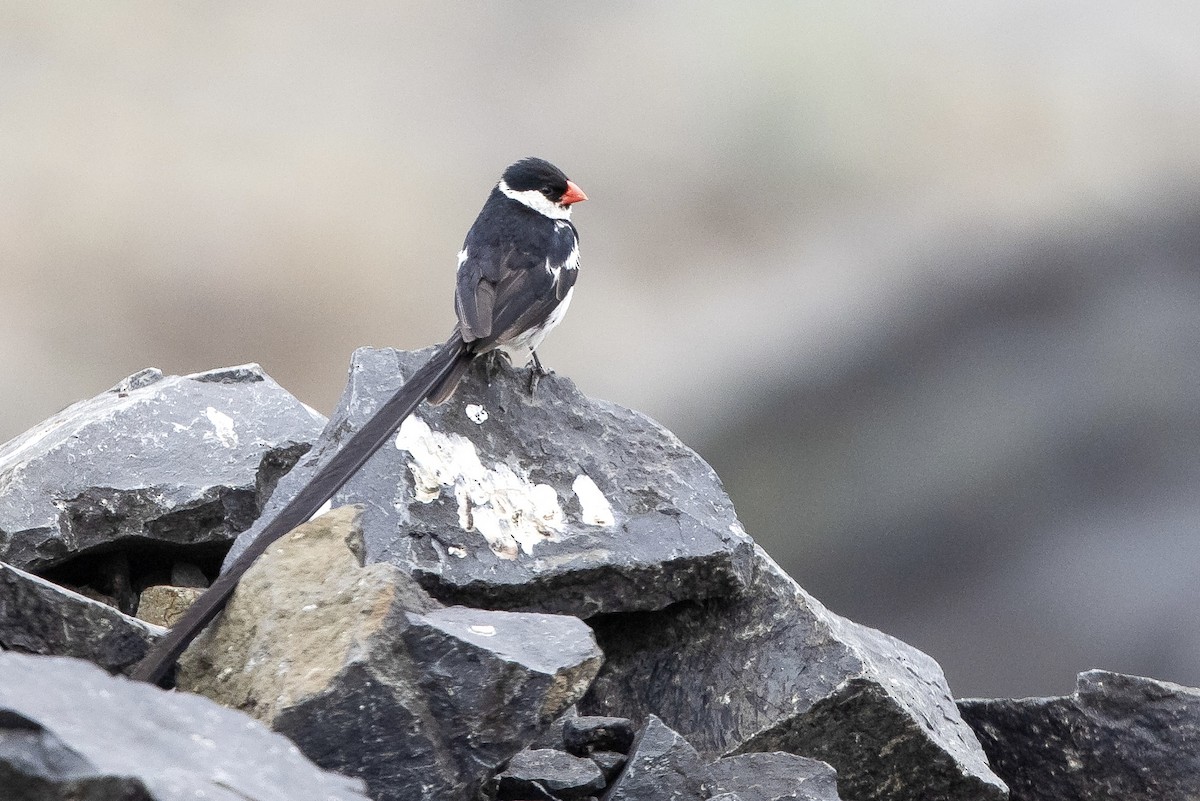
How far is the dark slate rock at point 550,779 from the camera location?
3.87 metres

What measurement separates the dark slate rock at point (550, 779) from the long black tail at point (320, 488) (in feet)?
2.95

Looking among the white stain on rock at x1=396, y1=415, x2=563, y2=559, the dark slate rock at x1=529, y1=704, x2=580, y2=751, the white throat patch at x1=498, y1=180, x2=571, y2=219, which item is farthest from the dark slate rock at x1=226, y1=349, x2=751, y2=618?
the white throat patch at x1=498, y1=180, x2=571, y2=219

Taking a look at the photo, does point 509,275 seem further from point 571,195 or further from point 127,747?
point 127,747

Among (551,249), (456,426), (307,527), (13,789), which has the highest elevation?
(551,249)

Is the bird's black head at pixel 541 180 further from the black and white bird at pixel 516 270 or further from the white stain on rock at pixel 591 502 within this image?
the white stain on rock at pixel 591 502

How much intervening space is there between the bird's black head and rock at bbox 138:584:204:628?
2.26 meters

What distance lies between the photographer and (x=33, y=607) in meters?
3.84

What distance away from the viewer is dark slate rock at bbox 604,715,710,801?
3898 mm

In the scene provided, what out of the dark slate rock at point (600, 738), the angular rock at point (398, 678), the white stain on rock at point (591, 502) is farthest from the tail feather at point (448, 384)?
the dark slate rock at point (600, 738)

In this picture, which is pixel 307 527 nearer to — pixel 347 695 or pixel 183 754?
pixel 347 695

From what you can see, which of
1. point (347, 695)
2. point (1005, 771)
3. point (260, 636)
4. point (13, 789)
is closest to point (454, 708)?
point (347, 695)

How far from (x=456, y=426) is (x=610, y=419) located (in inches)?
26.8

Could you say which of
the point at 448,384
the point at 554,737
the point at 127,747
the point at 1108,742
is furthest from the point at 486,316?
the point at 127,747

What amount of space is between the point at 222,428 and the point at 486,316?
4.77 feet
